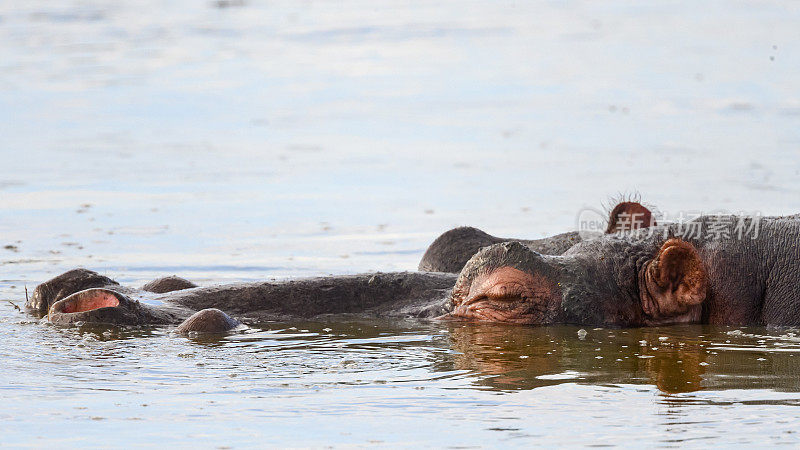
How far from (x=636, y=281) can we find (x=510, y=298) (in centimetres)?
69

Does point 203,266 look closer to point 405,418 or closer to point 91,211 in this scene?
point 91,211

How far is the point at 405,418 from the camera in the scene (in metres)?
5.27

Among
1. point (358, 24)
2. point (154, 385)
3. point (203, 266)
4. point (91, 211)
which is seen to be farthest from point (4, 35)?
point (154, 385)

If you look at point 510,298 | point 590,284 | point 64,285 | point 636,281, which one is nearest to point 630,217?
point 636,281

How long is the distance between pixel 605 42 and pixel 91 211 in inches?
550

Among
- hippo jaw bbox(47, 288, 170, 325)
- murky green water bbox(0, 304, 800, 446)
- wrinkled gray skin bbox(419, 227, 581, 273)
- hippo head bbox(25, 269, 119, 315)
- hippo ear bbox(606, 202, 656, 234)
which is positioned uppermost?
hippo ear bbox(606, 202, 656, 234)

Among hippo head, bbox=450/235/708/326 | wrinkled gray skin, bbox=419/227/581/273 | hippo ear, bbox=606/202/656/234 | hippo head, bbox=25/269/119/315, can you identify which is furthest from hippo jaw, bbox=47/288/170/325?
hippo ear, bbox=606/202/656/234

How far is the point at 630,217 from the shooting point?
7.52 m

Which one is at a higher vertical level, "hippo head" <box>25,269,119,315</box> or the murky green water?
"hippo head" <box>25,269,119,315</box>

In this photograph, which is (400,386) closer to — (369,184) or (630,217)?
(630,217)

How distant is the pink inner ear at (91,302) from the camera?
7031 mm

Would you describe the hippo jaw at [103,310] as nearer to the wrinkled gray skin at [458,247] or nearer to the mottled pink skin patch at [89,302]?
the mottled pink skin patch at [89,302]

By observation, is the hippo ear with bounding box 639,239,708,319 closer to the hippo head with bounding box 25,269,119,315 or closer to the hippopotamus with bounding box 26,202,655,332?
the hippopotamus with bounding box 26,202,655,332

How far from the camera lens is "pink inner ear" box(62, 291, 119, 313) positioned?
703 cm
